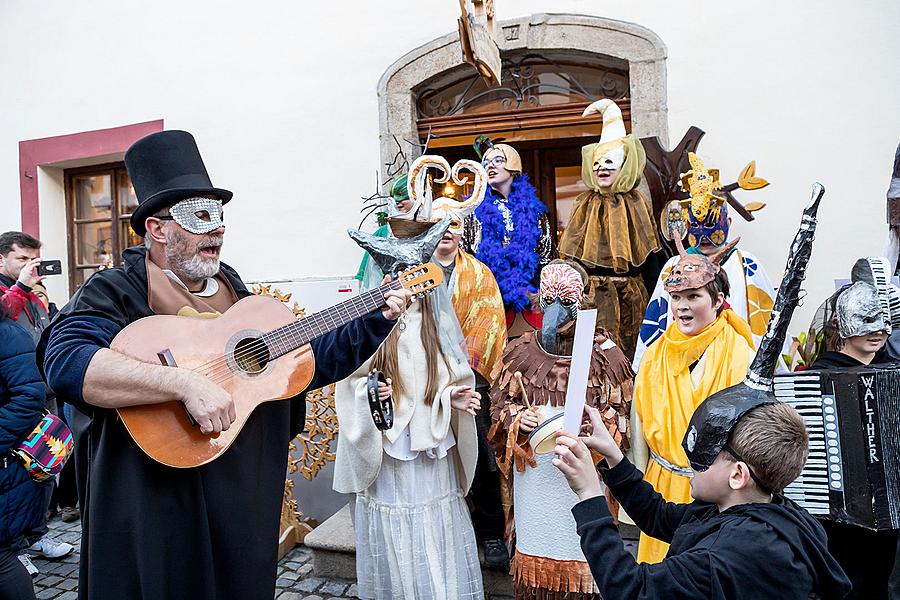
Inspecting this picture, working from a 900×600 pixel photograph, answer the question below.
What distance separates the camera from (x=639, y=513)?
2.01 meters

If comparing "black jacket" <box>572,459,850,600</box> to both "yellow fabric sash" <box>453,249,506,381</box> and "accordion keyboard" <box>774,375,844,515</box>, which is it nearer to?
"accordion keyboard" <box>774,375,844,515</box>

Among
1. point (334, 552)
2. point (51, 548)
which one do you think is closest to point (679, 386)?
point (334, 552)

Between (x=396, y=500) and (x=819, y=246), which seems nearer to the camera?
(x=396, y=500)

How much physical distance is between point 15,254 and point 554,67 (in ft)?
13.3

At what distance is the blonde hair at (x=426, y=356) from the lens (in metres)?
3.26

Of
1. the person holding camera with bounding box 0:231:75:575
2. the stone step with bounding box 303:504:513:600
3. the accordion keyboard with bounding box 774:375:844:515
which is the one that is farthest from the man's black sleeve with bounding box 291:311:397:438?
the stone step with bounding box 303:504:513:600

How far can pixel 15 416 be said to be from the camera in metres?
2.97

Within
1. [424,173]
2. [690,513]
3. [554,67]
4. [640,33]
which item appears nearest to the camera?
[690,513]

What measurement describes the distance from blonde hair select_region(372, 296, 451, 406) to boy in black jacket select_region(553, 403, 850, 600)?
1.65 metres

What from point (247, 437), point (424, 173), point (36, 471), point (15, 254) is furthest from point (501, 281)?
point (15, 254)

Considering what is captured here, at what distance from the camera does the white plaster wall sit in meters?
4.39

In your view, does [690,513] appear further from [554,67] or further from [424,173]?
[554,67]

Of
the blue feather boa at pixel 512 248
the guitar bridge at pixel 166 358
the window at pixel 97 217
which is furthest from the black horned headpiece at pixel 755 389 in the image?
the window at pixel 97 217

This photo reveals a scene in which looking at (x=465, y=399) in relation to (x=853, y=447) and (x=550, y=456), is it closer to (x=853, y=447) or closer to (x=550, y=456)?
(x=550, y=456)
